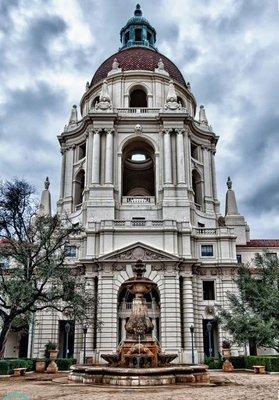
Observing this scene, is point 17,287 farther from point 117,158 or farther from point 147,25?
point 147,25

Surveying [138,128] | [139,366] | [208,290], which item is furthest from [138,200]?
[139,366]

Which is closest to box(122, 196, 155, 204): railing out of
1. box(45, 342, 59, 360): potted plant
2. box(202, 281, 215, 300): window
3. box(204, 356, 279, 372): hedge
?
box(202, 281, 215, 300): window

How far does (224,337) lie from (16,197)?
2655 centimetres

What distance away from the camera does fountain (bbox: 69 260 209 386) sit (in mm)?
18000

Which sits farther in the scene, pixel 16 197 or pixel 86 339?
pixel 86 339

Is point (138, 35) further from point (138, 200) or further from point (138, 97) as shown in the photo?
point (138, 200)

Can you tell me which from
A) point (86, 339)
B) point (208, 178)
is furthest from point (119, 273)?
point (208, 178)

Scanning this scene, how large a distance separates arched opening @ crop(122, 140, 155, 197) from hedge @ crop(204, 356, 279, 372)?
1020 inches

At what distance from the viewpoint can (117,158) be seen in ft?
170

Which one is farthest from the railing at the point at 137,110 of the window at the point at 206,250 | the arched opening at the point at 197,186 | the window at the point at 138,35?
the window at the point at 138,35

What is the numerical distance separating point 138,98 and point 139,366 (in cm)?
4568

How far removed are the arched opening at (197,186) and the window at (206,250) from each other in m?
8.01

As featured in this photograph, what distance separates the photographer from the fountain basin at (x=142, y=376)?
1773 cm

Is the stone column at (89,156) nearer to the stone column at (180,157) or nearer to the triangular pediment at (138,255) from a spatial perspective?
the stone column at (180,157)
